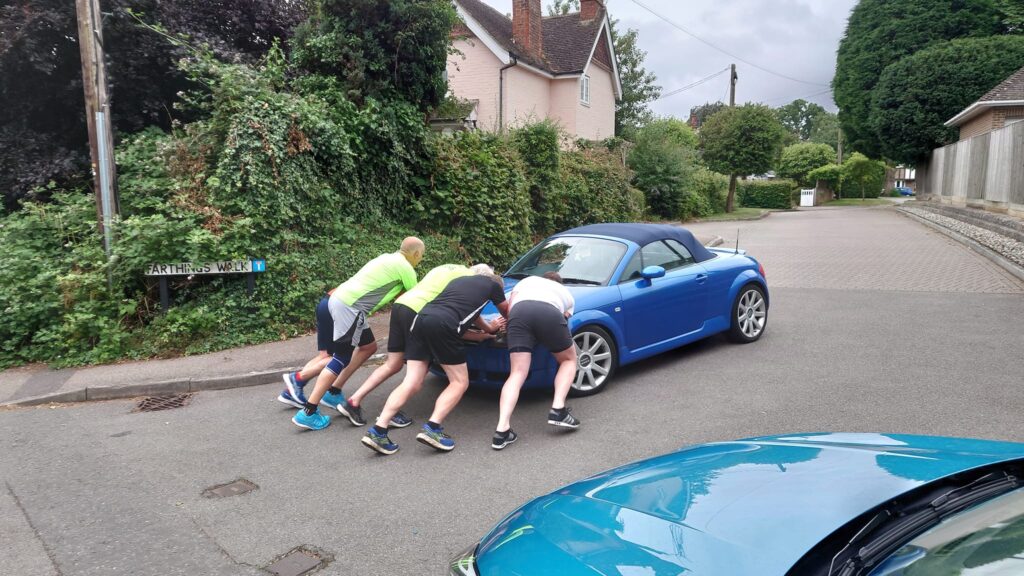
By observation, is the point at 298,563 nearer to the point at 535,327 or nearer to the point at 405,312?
the point at 405,312

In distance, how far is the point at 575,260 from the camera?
6750mm

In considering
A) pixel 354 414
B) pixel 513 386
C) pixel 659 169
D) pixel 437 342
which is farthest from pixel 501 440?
pixel 659 169

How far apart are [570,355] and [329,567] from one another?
259 centimetres

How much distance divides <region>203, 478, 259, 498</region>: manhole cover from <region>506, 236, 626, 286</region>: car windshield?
334cm

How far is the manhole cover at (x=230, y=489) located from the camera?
4.38 m

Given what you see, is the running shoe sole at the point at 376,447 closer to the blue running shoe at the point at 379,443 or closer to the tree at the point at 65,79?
the blue running shoe at the point at 379,443

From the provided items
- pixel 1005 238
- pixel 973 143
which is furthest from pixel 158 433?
→ pixel 973 143

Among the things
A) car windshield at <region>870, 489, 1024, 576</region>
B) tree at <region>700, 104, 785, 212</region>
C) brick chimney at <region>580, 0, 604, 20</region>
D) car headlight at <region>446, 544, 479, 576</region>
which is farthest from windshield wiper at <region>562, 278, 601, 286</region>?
tree at <region>700, 104, 785, 212</region>

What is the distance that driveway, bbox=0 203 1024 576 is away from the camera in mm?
3699

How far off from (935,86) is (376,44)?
3289cm

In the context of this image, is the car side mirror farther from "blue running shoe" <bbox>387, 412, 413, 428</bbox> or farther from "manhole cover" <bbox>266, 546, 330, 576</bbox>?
"manhole cover" <bbox>266, 546, 330, 576</bbox>

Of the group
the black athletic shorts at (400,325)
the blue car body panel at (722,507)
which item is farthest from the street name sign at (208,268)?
the blue car body panel at (722,507)

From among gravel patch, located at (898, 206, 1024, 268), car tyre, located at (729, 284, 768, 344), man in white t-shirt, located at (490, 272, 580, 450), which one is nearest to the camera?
man in white t-shirt, located at (490, 272, 580, 450)

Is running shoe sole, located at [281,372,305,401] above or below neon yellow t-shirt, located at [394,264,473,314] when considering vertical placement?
below
